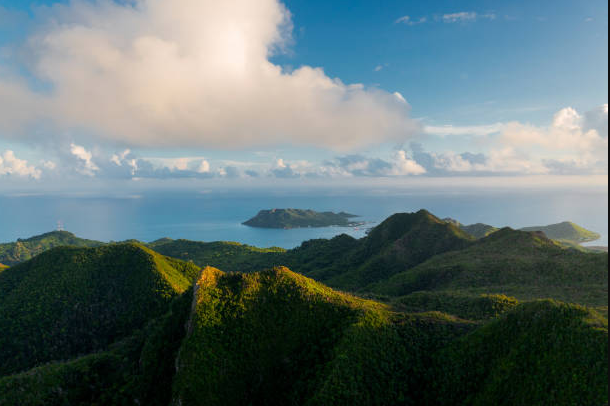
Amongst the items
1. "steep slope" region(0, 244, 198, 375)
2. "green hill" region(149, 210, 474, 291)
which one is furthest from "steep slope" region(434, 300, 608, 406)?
"green hill" region(149, 210, 474, 291)

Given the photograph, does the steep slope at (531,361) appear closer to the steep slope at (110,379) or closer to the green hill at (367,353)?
the green hill at (367,353)

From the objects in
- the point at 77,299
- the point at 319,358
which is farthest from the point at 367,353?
the point at 77,299

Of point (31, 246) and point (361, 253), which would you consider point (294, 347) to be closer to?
point (361, 253)

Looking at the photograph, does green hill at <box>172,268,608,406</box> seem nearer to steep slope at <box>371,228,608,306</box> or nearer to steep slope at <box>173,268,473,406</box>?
steep slope at <box>173,268,473,406</box>

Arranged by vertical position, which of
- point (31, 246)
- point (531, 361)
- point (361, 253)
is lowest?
point (31, 246)

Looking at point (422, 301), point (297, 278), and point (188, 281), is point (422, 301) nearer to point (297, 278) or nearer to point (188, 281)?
point (297, 278)

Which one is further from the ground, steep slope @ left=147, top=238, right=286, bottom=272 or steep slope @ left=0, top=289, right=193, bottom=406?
steep slope @ left=0, top=289, right=193, bottom=406
